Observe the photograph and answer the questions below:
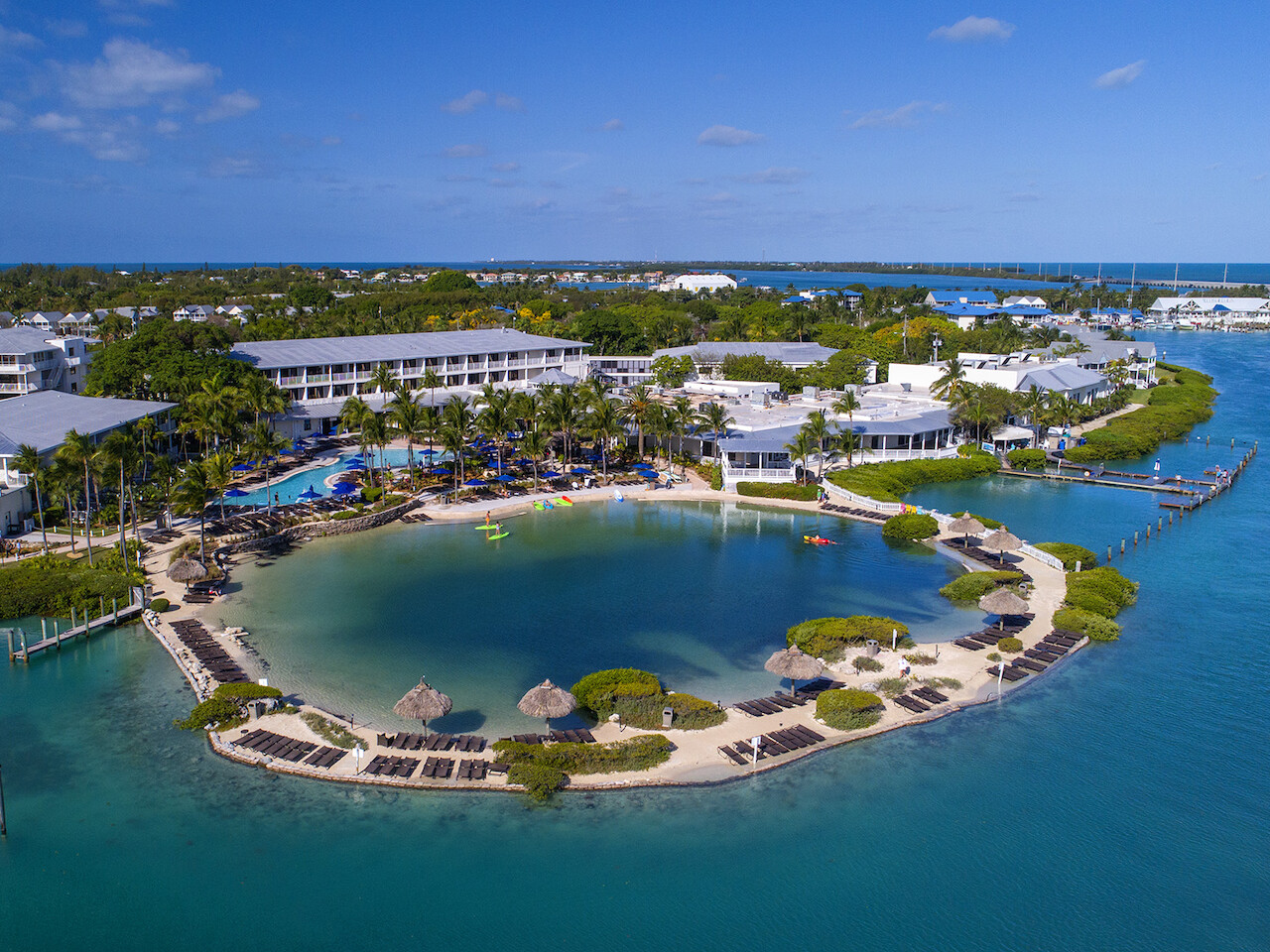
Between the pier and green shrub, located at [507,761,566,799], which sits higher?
the pier

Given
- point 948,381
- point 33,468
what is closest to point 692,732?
point 33,468

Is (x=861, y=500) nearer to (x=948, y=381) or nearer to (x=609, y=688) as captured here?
(x=948, y=381)

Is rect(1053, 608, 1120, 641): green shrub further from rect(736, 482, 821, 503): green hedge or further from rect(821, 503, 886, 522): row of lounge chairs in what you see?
rect(736, 482, 821, 503): green hedge

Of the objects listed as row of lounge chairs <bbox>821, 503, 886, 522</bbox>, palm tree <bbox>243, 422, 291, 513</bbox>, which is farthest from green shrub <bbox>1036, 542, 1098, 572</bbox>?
palm tree <bbox>243, 422, 291, 513</bbox>

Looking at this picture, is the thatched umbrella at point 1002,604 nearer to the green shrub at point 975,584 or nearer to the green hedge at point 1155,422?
the green shrub at point 975,584

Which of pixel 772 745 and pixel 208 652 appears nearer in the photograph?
pixel 772 745

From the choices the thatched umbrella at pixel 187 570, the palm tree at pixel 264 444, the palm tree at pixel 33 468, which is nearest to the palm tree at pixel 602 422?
the palm tree at pixel 264 444
